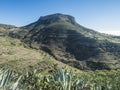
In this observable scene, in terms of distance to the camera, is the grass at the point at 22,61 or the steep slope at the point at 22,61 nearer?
the steep slope at the point at 22,61

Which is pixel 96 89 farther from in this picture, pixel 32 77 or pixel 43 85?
pixel 32 77

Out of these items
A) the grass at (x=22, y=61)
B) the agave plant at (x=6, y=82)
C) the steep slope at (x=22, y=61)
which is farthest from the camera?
the grass at (x=22, y=61)

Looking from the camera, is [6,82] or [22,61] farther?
[22,61]

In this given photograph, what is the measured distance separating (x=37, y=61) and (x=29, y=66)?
45.9 ft

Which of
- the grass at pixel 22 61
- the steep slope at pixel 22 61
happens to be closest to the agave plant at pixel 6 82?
the grass at pixel 22 61

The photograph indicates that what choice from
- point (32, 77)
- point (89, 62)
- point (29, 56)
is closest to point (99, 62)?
point (89, 62)

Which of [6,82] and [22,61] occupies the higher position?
[6,82]

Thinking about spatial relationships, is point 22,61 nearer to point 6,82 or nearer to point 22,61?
point 22,61

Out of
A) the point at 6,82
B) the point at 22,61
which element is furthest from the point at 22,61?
the point at 6,82

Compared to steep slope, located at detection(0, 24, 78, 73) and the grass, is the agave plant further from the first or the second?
steep slope, located at detection(0, 24, 78, 73)

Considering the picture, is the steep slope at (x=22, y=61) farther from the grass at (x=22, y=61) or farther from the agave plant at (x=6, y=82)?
the agave plant at (x=6, y=82)

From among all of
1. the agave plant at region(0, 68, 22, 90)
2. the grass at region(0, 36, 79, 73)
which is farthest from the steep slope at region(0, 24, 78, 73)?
the agave plant at region(0, 68, 22, 90)

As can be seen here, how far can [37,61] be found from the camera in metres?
155

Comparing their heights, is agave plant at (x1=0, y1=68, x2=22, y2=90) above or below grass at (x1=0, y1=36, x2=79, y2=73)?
above
